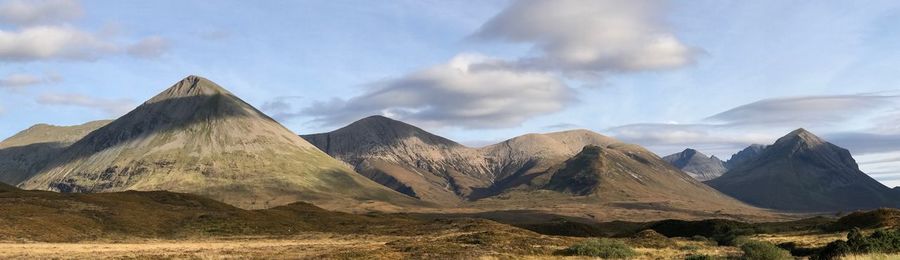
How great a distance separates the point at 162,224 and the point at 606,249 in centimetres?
7977

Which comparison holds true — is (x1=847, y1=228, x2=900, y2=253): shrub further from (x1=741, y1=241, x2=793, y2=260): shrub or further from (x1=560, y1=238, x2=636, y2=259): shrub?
(x1=560, y1=238, x2=636, y2=259): shrub

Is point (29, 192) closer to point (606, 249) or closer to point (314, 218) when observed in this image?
point (314, 218)

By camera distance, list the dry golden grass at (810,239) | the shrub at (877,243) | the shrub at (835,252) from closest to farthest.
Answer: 1. the shrub at (835,252)
2. the shrub at (877,243)
3. the dry golden grass at (810,239)

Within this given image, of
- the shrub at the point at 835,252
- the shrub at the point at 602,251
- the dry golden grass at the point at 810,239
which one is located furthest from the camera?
the dry golden grass at the point at 810,239

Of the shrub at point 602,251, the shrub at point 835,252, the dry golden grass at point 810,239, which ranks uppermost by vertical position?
the shrub at point 835,252

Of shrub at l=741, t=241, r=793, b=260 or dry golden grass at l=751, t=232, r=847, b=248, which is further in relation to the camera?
dry golden grass at l=751, t=232, r=847, b=248

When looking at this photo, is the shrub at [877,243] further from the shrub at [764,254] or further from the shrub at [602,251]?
the shrub at [602,251]

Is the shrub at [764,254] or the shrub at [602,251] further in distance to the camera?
the shrub at [602,251]

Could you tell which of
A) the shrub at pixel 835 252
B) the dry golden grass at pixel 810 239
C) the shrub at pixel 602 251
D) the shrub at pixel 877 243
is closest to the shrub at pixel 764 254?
the shrub at pixel 835 252

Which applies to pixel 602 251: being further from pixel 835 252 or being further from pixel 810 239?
pixel 810 239

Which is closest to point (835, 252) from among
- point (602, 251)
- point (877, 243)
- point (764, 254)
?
point (764, 254)

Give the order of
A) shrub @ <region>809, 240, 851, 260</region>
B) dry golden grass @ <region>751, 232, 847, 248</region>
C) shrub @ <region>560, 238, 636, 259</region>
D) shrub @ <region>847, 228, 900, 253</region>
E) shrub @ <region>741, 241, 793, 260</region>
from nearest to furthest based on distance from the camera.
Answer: shrub @ <region>809, 240, 851, 260</region> < shrub @ <region>847, 228, 900, 253</region> < shrub @ <region>741, 241, 793, 260</region> < shrub @ <region>560, 238, 636, 259</region> < dry golden grass @ <region>751, 232, 847, 248</region>

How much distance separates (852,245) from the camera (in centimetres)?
3816

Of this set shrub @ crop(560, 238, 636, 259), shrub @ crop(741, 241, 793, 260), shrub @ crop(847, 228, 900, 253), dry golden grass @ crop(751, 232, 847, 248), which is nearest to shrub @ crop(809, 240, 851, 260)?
shrub @ crop(847, 228, 900, 253)
